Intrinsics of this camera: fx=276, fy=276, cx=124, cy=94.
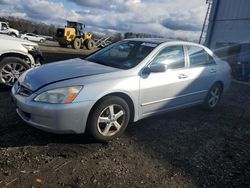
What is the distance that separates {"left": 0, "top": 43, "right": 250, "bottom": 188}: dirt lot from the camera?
3086mm

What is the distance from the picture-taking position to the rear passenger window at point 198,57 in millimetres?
5273

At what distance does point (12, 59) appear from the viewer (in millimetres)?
6230

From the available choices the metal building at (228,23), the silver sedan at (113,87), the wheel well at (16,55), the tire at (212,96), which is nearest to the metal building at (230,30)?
the metal building at (228,23)

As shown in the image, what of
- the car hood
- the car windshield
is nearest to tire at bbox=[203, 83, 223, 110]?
the car windshield

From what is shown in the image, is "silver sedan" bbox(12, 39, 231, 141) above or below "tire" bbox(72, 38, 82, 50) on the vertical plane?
above

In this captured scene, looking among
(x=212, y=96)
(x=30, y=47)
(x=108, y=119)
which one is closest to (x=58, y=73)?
(x=108, y=119)

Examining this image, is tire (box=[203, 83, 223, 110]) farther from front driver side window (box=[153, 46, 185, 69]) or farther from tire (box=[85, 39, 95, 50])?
Result: tire (box=[85, 39, 95, 50])

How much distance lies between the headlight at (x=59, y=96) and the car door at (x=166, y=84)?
111cm

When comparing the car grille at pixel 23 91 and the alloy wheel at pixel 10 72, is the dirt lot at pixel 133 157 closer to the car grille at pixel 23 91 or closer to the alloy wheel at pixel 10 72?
the car grille at pixel 23 91

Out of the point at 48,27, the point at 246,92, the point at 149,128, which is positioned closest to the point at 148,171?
the point at 149,128

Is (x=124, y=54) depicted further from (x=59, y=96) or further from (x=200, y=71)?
(x=59, y=96)

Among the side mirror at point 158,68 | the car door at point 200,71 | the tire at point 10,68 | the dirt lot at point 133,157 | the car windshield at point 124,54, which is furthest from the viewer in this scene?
the tire at point 10,68

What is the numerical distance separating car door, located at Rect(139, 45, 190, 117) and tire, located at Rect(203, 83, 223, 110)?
967mm

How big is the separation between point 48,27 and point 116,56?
76066 millimetres
